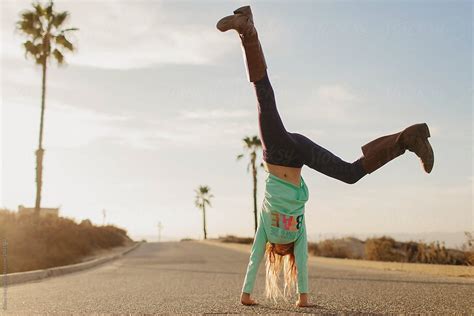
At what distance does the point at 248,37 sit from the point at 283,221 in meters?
1.67

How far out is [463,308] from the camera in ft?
16.5

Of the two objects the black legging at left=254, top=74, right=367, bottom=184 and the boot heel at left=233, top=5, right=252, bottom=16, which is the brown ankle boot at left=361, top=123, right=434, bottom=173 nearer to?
the black legging at left=254, top=74, right=367, bottom=184

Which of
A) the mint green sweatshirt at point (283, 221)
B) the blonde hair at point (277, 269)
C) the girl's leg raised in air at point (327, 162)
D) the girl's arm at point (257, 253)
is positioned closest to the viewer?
the girl's leg raised in air at point (327, 162)

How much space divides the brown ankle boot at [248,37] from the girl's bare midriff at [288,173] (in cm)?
83

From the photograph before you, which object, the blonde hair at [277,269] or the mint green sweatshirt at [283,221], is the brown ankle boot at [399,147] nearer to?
the mint green sweatshirt at [283,221]

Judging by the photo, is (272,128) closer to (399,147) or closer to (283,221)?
(283,221)

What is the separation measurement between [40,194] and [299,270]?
24.4 meters

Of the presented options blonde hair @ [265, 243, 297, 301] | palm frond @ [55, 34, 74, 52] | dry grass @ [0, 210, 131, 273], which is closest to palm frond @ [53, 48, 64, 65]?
palm frond @ [55, 34, 74, 52]

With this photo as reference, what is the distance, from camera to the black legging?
4691 mm

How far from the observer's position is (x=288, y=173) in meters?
4.83

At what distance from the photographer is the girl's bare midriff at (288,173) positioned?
4.83m

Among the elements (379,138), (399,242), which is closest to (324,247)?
(399,242)

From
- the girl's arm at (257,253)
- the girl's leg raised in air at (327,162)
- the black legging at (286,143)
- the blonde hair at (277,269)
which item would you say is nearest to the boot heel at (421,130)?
the girl's leg raised in air at (327,162)

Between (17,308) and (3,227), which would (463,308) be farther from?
(3,227)
